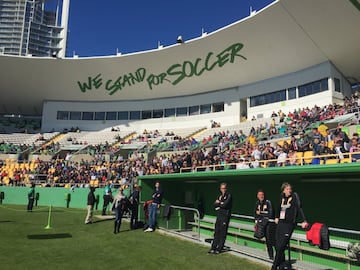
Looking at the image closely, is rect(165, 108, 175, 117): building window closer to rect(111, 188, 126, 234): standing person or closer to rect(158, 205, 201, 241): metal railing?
rect(158, 205, 201, 241): metal railing

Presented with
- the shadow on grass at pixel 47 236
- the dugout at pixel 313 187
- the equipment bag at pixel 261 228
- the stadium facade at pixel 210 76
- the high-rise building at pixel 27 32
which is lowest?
the shadow on grass at pixel 47 236

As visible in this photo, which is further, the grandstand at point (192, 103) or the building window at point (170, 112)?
the building window at point (170, 112)

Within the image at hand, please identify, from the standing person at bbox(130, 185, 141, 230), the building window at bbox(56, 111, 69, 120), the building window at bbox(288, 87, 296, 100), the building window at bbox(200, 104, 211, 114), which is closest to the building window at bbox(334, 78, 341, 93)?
the building window at bbox(288, 87, 296, 100)

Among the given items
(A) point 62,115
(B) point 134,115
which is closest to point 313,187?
(B) point 134,115

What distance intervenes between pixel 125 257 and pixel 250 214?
423 centimetres

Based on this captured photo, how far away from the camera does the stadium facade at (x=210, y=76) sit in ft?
87.1

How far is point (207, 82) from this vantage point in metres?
37.6

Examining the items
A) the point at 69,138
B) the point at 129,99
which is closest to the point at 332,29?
the point at 129,99

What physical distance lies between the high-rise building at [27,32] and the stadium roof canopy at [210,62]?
286 feet

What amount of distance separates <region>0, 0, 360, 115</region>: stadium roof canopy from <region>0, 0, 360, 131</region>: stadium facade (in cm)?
9

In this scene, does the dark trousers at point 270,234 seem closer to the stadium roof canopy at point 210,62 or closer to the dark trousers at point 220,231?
the dark trousers at point 220,231

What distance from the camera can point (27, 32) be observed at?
129625mm

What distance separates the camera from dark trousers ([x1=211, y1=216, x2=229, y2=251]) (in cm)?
839

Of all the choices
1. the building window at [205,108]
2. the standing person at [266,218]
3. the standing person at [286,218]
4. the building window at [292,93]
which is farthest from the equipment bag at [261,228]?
the building window at [205,108]
